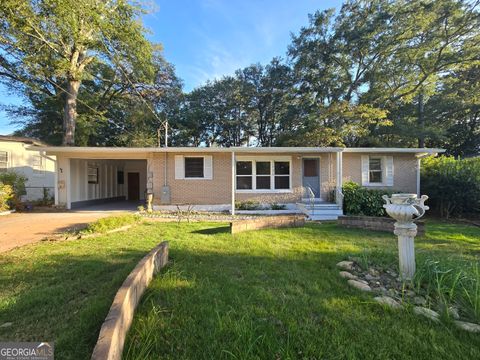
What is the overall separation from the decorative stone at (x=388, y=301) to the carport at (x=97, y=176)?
33.9 ft

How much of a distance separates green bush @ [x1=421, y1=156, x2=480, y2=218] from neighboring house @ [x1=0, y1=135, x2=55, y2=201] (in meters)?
19.7

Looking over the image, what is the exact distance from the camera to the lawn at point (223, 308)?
2047mm

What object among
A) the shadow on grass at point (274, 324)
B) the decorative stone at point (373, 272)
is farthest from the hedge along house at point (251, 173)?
the shadow on grass at point (274, 324)

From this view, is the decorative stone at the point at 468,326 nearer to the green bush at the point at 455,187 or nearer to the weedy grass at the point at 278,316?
the weedy grass at the point at 278,316

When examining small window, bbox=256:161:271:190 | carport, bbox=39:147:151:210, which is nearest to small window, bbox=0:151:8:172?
carport, bbox=39:147:151:210

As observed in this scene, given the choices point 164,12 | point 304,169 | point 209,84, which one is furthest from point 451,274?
point 209,84

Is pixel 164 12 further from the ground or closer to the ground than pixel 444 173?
further from the ground

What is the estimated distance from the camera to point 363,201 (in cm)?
1030

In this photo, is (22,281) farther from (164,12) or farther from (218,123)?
(218,123)

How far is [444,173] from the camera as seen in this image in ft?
36.9

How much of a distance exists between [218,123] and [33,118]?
16.4 m

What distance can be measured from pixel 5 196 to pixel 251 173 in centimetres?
1056

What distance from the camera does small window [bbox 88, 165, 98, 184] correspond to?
44.0 feet

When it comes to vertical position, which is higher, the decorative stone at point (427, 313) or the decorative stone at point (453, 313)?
the decorative stone at point (427, 313)
